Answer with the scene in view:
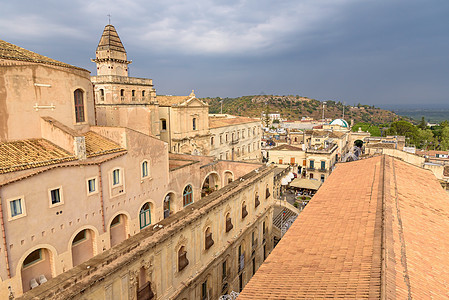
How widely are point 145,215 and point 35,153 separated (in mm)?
9337

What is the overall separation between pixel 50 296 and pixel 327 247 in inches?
411

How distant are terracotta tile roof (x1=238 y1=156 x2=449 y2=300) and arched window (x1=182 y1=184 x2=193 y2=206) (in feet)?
40.2

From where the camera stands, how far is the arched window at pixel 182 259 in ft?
50.9

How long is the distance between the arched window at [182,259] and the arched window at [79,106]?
39.8 feet

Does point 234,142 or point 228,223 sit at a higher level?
point 234,142

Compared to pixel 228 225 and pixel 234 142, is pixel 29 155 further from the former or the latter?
pixel 234 142

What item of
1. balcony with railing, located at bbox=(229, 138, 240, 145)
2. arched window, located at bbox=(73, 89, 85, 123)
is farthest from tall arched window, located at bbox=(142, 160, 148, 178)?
balcony with railing, located at bbox=(229, 138, 240, 145)

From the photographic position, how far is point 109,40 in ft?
120

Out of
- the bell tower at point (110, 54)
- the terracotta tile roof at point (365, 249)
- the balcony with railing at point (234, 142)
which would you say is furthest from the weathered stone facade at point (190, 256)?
the balcony with railing at point (234, 142)

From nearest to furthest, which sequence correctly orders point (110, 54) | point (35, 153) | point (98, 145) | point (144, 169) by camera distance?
point (35, 153) → point (98, 145) → point (144, 169) → point (110, 54)

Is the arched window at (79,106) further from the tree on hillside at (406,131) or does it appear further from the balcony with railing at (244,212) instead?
the tree on hillside at (406,131)

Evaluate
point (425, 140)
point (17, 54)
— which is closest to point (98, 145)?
point (17, 54)

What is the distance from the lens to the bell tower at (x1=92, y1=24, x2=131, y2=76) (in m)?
36.5

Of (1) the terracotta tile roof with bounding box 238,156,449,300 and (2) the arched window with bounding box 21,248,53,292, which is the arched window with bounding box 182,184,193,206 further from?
(1) the terracotta tile roof with bounding box 238,156,449,300
